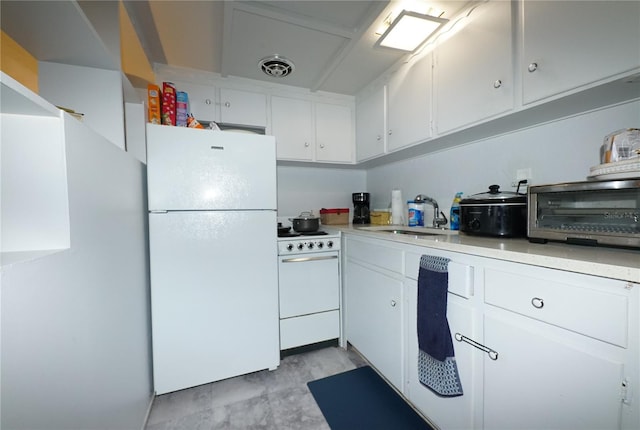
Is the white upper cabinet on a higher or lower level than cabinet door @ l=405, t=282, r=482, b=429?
higher

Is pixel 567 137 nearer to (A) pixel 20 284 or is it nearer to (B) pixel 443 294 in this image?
(B) pixel 443 294

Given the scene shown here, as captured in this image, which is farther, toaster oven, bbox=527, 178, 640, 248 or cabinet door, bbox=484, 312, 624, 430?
toaster oven, bbox=527, 178, 640, 248

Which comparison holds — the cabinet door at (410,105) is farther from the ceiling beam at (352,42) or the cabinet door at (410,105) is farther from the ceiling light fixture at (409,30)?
the ceiling beam at (352,42)

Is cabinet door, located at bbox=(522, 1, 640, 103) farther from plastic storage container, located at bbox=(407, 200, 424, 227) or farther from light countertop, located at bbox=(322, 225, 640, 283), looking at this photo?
plastic storage container, located at bbox=(407, 200, 424, 227)

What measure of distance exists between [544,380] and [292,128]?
224 centimetres

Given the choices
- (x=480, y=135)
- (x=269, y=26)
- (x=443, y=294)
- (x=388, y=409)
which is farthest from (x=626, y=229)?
(x=269, y=26)

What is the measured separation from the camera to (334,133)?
2441 millimetres

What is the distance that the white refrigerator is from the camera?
1.43m

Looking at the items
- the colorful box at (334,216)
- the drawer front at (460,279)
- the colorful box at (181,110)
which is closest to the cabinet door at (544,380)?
the drawer front at (460,279)

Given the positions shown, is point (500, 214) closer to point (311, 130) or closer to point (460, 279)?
point (460, 279)

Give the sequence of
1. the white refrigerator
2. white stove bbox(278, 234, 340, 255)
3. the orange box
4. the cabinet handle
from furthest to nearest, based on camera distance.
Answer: white stove bbox(278, 234, 340, 255), the orange box, the white refrigerator, the cabinet handle

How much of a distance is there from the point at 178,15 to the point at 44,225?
1.48 m

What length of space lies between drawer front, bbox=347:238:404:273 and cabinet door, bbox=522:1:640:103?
96cm

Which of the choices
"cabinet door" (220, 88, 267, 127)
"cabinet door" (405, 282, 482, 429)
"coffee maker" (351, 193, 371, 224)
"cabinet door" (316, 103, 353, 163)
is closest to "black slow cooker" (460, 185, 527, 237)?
"cabinet door" (405, 282, 482, 429)
